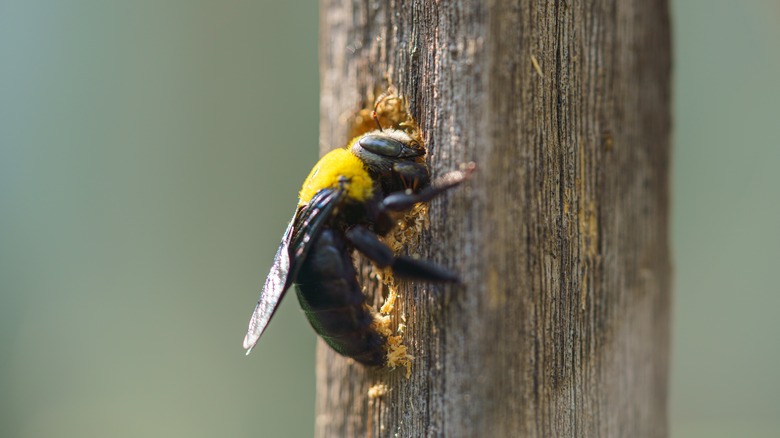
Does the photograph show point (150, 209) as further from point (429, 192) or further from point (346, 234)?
point (429, 192)

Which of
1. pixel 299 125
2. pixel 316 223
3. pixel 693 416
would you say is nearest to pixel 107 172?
pixel 299 125

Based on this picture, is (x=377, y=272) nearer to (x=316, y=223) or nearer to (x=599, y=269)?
(x=316, y=223)

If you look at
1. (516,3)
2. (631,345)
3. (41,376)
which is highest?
(516,3)

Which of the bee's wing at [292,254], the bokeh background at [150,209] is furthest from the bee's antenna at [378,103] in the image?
the bokeh background at [150,209]

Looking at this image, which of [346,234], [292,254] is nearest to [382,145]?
[346,234]

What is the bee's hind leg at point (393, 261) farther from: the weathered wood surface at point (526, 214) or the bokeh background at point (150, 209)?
the bokeh background at point (150, 209)

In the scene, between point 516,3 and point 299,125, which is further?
point 299,125

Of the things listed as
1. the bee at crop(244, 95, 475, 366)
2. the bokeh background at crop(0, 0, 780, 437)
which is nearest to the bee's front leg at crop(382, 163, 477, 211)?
the bee at crop(244, 95, 475, 366)
